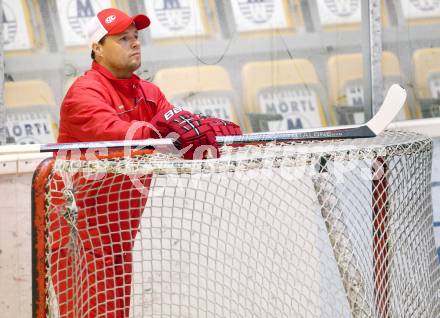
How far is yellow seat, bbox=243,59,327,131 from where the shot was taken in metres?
4.20

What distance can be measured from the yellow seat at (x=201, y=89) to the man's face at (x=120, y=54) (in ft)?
3.45

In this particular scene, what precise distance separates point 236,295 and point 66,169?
2.33 ft

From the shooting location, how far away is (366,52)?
4.22m

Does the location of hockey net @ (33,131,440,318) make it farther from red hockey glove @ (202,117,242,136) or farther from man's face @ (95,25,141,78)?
man's face @ (95,25,141,78)

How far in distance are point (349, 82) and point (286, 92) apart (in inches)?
11.7

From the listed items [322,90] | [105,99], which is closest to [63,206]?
[105,99]

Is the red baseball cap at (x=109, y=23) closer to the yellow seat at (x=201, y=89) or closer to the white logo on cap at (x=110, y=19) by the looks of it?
the white logo on cap at (x=110, y=19)

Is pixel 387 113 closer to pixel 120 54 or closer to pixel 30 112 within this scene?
pixel 120 54

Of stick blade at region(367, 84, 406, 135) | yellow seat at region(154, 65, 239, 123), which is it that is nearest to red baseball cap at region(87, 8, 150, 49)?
stick blade at region(367, 84, 406, 135)

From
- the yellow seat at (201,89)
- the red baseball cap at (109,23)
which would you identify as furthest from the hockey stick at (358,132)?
the yellow seat at (201,89)

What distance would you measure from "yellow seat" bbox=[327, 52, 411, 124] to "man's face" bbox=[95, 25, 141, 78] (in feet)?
4.80

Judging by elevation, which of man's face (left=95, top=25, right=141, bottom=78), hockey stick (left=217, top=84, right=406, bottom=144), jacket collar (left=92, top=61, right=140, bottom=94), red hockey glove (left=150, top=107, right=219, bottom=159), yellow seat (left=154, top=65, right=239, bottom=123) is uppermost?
man's face (left=95, top=25, right=141, bottom=78)

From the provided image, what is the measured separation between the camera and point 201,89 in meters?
4.12

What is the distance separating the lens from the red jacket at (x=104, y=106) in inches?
105
